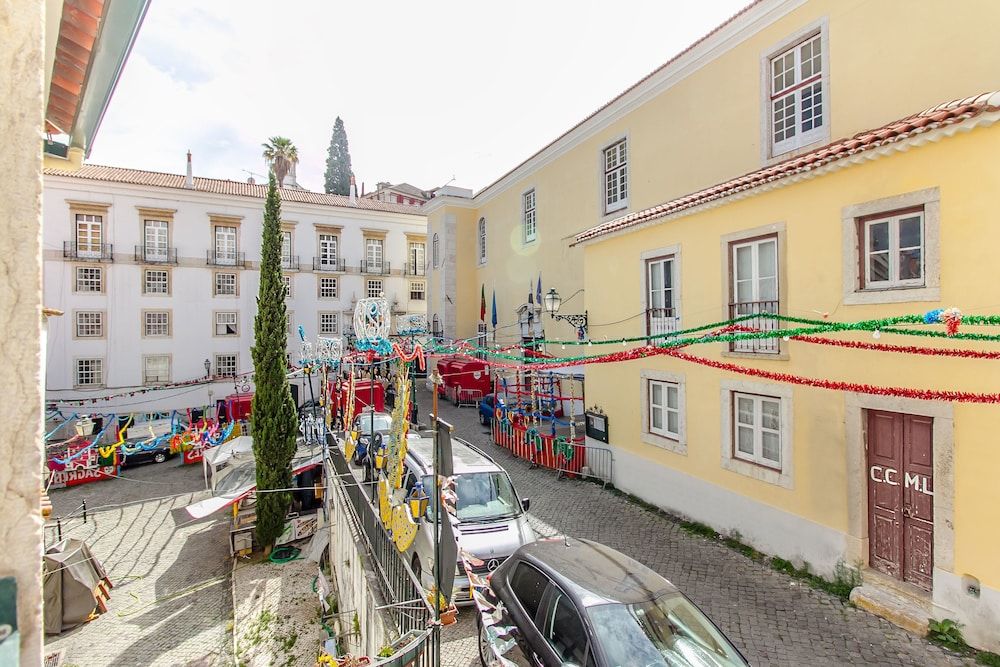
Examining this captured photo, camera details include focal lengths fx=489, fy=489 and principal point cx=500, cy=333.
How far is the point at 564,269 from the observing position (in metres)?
20.4

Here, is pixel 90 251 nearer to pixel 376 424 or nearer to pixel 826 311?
pixel 376 424

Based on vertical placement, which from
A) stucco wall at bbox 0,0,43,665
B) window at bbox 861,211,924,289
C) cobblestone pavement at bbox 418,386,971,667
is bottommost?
cobblestone pavement at bbox 418,386,971,667

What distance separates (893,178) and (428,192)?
51.6 meters

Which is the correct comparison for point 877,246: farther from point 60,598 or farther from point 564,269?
point 60,598

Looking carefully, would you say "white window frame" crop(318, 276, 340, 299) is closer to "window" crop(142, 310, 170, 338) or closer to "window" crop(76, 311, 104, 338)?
"window" crop(142, 310, 170, 338)

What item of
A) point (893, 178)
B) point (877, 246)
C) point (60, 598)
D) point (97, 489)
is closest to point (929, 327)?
point (877, 246)

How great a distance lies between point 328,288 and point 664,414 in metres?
27.2

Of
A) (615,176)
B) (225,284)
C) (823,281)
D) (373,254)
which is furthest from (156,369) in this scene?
(823,281)

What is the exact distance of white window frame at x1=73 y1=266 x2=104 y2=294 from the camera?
26.8 meters

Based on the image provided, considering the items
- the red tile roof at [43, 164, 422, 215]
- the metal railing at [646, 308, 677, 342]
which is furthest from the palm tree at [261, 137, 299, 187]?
the metal railing at [646, 308, 677, 342]

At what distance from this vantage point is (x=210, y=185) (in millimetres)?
31359

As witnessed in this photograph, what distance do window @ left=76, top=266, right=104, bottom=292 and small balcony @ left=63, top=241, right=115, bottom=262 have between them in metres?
0.52

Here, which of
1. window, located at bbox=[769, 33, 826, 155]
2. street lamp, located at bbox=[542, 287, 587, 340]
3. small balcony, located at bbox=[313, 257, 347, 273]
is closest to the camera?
window, located at bbox=[769, 33, 826, 155]

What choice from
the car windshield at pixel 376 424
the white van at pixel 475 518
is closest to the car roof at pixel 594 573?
the white van at pixel 475 518
